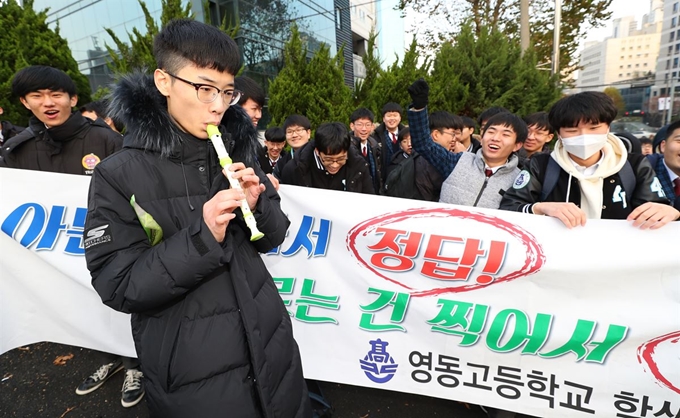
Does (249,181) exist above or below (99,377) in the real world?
above

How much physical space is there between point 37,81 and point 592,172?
3.69 meters

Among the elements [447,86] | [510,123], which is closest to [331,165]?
[510,123]

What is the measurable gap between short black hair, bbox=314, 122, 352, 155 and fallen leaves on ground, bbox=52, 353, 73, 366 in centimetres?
276

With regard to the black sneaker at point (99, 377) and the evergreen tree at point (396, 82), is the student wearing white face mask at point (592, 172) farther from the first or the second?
the evergreen tree at point (396, 82)

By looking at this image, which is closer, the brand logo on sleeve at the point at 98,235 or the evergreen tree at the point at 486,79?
the brand logo on sleeve at the point at 98,235

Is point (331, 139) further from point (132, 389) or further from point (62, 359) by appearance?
point (62, 359)

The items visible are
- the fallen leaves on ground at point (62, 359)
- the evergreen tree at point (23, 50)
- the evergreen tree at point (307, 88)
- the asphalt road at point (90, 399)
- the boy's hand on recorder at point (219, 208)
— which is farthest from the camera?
the evergreen tree at point (23, 50)

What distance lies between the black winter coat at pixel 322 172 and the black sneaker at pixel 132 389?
2.01 metres

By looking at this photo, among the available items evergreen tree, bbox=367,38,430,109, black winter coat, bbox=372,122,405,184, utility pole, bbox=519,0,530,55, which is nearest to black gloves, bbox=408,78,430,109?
black winter coat, bbox=372,122,405,184

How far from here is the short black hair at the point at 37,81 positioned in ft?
8.60

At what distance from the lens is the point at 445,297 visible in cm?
214

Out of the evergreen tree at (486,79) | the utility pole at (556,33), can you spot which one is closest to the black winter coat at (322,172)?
the evergreen tree at (486,79)

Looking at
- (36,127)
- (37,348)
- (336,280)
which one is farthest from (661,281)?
(37,348)

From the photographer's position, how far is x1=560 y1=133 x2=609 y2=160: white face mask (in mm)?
2016
